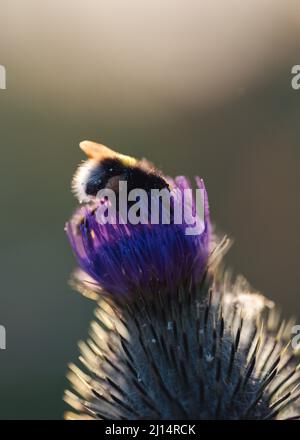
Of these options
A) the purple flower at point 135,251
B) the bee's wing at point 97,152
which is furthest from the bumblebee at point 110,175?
the purple flower at point 135,251

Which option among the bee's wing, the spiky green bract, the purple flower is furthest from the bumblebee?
the spiky green bract

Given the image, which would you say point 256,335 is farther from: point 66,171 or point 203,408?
point 66,171

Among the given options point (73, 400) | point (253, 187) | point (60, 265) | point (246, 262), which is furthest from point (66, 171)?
point (73, 400)

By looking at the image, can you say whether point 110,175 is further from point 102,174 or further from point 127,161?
point 127,161

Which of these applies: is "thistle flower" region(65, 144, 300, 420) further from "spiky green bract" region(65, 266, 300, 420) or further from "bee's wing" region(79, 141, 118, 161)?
"bee's wing" region(79, 141, 118, 161)

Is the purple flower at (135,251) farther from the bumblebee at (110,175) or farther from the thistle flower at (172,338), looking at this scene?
the bumblebee at (110,175)

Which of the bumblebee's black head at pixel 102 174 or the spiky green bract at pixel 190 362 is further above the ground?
the bumblebee's black head at pixel 102 174

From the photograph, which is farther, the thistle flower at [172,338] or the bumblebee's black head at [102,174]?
the bumblebee's black head at [102,174]
